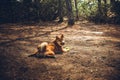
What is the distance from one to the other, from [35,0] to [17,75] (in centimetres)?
1758

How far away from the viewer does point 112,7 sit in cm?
1989

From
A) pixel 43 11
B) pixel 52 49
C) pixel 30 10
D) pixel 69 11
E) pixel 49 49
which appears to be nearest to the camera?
pixel 49 49

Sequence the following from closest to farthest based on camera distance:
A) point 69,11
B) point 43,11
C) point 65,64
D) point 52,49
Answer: point 65,64 < point 52,49 < point 69,11 < point 43,11

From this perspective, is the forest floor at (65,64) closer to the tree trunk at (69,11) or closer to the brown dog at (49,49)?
the brown dog at (49,49)

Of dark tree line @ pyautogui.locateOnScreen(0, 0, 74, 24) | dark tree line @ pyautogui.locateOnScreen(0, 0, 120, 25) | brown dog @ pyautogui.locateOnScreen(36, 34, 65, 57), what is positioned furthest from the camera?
dark tree line @ pyautogui.locateOnScreen(0, 0, 74, 24)

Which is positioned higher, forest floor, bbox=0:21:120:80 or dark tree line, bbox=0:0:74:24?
dark tree line, bbox=0:0:74:24

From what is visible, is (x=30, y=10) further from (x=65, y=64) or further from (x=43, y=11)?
(x=65, y=64)

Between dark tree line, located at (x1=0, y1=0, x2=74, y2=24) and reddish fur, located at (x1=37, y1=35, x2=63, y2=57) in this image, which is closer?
reddish fur, located at (x1=37, y1=35, x2=63, y2=57)

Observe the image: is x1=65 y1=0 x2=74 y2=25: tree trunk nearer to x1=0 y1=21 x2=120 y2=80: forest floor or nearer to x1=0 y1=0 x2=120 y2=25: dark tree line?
x1=0 y1=0 x2=120 y2=25: dark tree line

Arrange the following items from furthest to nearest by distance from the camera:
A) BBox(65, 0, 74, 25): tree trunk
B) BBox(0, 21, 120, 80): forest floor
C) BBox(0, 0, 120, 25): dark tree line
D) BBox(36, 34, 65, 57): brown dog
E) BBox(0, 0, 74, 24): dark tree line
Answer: BBox(0, 0, 74, 24): dark tree line → BBox(0, 0, 120, 25): dark tree line → BBox(65, 0, 74, 25): tree trunk → BBox(36, 34, 65, 57): brown dog → BBox(0, 21, 120, 80): forest floor

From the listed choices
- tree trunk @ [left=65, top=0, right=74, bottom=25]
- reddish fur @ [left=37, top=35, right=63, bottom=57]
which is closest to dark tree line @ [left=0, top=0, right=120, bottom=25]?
tree trunk @ [left=65, top=0, right=74, bottom=25]

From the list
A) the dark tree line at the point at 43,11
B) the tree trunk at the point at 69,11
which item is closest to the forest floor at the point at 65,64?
the tree trunk at the point at 69,11

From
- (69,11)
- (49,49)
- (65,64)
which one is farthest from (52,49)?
(69,11)

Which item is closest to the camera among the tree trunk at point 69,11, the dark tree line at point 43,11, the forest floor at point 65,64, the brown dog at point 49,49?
the forest floor at point 65,64
